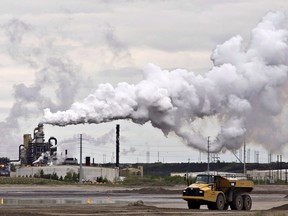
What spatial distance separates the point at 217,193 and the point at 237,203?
2.21 m

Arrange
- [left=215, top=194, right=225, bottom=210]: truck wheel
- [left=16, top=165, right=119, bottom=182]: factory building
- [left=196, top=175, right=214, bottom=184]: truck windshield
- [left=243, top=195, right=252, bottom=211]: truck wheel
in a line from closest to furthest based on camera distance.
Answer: [left=215, top=194, right=225, bottom=210]: truck wheel < [left=196, top=175, right=214, bottom=184]: truck windshield < [left=243, top=195, right=252, bottom=211]: truck wheel < [left=16, top=165, right=119, bottom=182]: factory building

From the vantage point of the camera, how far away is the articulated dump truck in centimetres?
6575

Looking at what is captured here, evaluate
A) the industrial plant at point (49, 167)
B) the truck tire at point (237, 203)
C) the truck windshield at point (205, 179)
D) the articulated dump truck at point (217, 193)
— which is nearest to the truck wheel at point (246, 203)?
the articulated dump truck at point (217, 193)

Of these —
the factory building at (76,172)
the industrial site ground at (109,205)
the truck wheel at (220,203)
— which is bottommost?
the industrial site ground at (109,205)

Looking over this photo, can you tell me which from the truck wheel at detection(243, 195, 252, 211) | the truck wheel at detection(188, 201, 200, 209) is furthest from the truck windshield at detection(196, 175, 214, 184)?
the truck wheel at detection(243, 195, 252, 211)

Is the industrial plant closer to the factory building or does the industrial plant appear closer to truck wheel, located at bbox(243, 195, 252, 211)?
the factory building

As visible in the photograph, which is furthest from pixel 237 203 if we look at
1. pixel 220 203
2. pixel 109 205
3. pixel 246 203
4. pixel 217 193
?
pixel 109 205

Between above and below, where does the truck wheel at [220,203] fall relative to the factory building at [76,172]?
below

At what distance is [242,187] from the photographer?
223ft

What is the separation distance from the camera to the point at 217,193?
66.1 meters

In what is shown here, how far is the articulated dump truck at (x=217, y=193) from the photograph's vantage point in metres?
65.8

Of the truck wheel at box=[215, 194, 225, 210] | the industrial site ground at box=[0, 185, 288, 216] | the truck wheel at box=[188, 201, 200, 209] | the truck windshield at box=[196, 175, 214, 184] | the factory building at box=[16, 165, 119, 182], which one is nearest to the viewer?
the industrial site ground at box=[0, 185, 288, 216]

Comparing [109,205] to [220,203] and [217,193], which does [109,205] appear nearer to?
[217,193]

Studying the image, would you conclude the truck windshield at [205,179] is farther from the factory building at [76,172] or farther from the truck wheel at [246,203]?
the factory building at [76,172]
